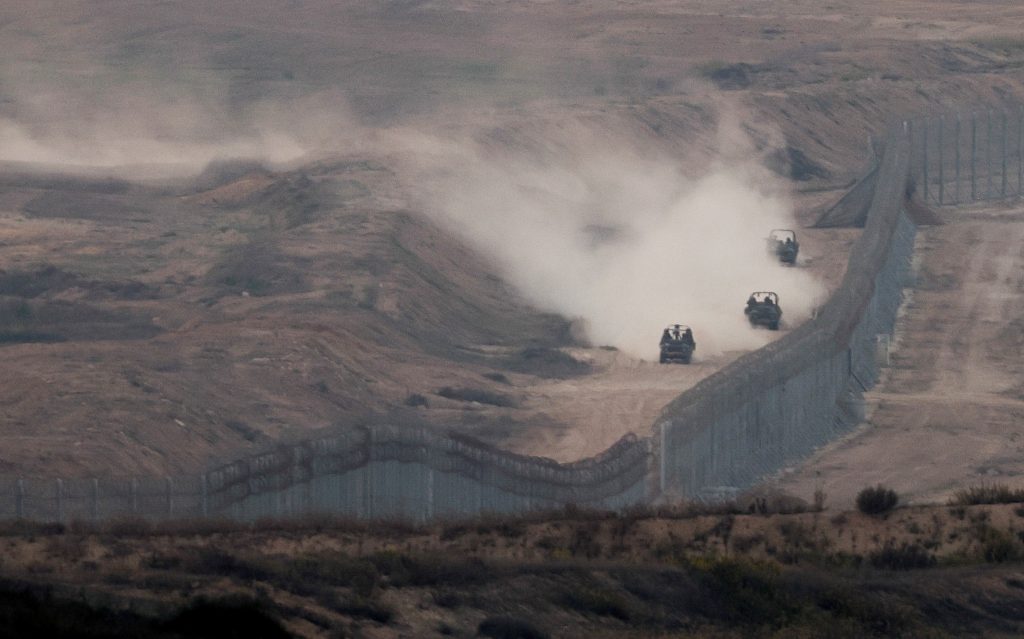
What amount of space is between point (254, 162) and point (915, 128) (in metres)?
26.8

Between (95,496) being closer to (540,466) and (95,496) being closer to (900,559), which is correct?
(540,466)

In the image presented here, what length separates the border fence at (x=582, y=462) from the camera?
28328 millimetres

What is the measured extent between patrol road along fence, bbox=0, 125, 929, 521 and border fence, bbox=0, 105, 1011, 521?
0.02 m

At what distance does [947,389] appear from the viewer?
5250 cm

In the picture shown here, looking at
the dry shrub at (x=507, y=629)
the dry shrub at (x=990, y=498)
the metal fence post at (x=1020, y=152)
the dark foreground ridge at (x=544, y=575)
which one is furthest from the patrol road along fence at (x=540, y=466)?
the metal fence post at (x=1020, y=152)

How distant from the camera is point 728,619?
20.5m

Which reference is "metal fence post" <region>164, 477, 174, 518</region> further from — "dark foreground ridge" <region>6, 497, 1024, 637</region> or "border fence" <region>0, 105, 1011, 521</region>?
"dark foreground ridge" <region>6, 497, 1024, 637</region>

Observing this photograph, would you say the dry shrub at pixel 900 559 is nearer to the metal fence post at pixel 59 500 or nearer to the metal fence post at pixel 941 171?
the metal fence post at pixel 59 500

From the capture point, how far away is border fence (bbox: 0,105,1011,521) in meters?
28.3

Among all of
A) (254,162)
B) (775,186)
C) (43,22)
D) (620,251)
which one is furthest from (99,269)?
(43,22)

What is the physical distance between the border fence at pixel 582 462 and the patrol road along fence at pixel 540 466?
0.08 ft

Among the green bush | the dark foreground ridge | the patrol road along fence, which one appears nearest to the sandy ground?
the patrol road along fence

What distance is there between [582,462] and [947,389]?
18909mm

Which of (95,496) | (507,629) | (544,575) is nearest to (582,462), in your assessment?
(95,496)
